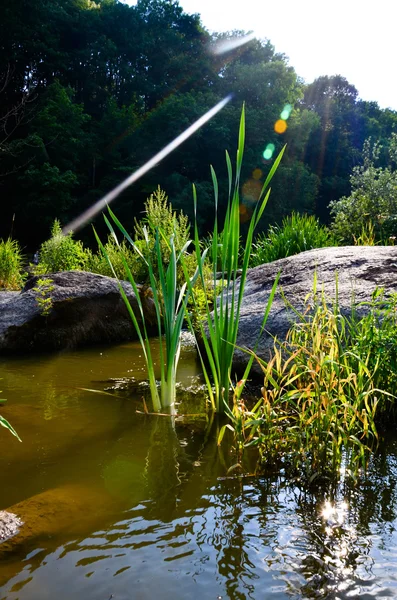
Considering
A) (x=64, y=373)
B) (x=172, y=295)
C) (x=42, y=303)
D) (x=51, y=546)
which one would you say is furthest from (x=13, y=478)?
(x=42, y=303)

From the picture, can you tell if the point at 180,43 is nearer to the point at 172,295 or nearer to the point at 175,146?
the point at 175,146

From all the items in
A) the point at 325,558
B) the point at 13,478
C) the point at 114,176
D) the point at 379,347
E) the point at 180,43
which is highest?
the point at 180,43

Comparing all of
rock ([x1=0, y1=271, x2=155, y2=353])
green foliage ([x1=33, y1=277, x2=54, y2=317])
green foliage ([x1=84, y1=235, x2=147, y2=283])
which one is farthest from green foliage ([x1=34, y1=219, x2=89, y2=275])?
green foliage ([x1=33, y1=277, x2=54, y2=317])

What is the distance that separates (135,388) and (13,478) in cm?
133

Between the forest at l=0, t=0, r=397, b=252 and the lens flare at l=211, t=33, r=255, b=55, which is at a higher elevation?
the lens flare at l=211, t=33, r=255, b=55

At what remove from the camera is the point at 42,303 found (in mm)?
4660

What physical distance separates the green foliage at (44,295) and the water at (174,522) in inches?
86.4

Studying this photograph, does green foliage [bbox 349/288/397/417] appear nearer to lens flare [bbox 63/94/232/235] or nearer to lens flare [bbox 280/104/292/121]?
lens flare [bbox 63/94/232/235]

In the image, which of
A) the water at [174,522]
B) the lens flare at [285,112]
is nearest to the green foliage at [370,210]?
the water at [174,522]

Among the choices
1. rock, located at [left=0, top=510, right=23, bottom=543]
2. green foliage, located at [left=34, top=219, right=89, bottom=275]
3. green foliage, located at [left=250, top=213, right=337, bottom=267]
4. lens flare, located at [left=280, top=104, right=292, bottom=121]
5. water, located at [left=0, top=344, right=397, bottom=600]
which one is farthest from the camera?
lens flare, located at [left=280, top=104, right=292, bottom=121]

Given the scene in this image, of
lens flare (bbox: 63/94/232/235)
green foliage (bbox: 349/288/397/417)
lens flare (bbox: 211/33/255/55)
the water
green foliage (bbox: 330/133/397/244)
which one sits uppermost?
lens flare (bbox: 211/33/255/55)

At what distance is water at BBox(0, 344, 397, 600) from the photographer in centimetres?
137

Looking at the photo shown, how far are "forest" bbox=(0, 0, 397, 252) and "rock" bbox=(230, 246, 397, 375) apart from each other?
16720 millimetres

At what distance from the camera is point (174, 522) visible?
1.67 meters
